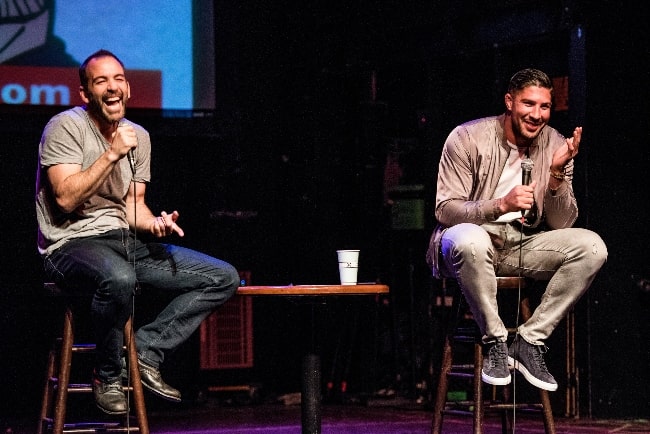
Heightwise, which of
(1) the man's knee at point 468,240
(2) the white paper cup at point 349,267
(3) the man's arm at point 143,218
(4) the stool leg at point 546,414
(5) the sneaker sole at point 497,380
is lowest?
(4) the stool leg at point 546,414

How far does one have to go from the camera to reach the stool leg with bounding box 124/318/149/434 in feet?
13.7

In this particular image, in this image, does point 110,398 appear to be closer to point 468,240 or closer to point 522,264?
point 468,240

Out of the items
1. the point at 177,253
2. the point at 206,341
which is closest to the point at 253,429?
the point at 206,341

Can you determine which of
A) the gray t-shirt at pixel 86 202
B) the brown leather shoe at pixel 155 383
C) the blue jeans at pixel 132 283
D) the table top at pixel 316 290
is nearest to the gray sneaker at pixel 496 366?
the table top at pixel 316 290

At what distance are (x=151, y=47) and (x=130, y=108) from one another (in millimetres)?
435

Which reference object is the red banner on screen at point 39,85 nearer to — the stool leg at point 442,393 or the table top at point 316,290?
the table top at point 316,290

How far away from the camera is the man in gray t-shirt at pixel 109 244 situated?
4.12 m

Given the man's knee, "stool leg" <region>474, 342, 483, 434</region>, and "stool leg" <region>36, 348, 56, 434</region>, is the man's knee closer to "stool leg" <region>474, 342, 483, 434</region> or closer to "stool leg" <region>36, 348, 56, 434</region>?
"stool leg" <region>474, 342, 483, 434</region>

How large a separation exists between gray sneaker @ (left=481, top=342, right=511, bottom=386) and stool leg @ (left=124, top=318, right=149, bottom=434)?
1410 millimetres

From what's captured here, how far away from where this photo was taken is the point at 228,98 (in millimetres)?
7211

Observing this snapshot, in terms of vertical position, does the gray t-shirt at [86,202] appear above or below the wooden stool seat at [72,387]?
above

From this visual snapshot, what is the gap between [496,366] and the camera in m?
4.36

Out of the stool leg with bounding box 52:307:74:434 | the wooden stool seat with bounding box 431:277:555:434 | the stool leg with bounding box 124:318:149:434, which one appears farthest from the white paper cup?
the stool leg with bounding box 52:307:74:434

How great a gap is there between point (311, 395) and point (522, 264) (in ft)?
3.59
